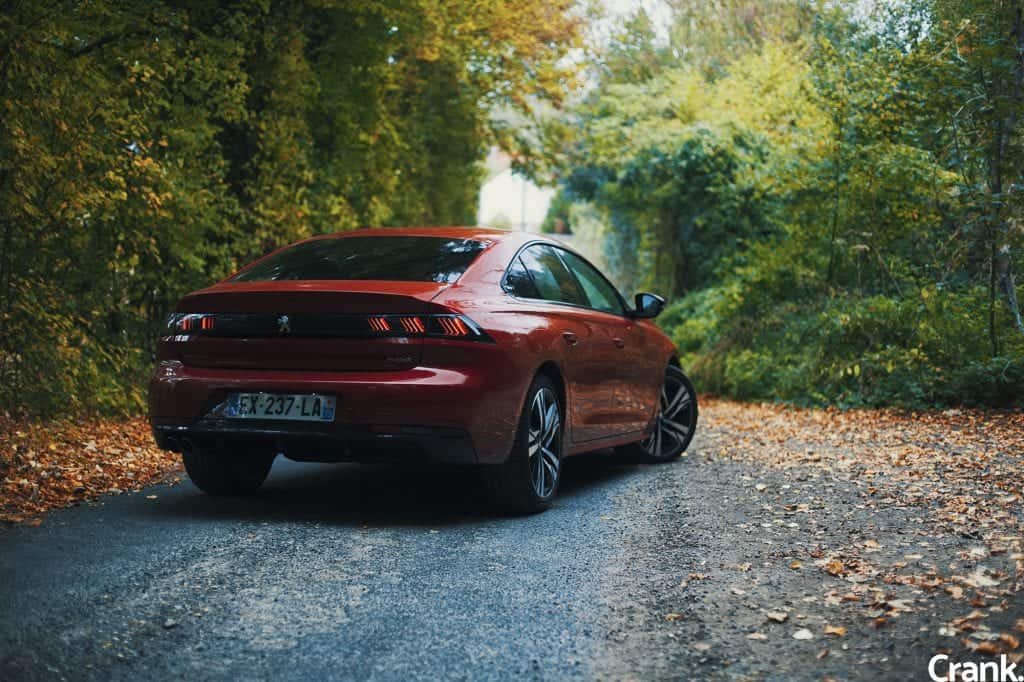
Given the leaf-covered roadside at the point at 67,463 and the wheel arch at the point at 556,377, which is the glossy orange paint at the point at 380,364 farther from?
the leaf-covered roadside at the point at 67,463

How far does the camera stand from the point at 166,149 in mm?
11023

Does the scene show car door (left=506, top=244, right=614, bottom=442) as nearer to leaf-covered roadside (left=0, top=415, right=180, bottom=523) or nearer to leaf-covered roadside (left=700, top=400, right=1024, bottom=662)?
leaf-covered roadside (left=700, top=400, right=1024, bottom=662)

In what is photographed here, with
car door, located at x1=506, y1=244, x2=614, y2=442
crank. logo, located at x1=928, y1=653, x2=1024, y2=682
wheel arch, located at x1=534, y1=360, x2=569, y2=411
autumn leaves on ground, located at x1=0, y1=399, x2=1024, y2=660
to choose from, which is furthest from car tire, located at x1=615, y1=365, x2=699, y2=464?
crank. logo, located at x1=928, y1=653, x2=1024, y2=682

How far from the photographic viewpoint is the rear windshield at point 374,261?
6312 mm

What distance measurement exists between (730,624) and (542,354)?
7.93 feet

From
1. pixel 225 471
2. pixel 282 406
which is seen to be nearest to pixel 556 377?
pixel 282 406

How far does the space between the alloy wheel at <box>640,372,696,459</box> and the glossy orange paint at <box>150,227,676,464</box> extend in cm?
269

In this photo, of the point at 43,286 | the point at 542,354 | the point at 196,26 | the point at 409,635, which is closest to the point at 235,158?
the point at 196,26

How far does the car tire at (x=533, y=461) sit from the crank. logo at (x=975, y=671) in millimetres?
2778

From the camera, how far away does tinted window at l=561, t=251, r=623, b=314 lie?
25.7 ft

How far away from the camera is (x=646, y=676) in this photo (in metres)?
3.72

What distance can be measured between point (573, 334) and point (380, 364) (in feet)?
5.04

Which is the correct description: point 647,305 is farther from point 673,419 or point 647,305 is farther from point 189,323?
point 189,323

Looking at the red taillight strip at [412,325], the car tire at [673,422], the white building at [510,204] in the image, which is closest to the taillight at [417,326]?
the red taillight strip at [412,325]
